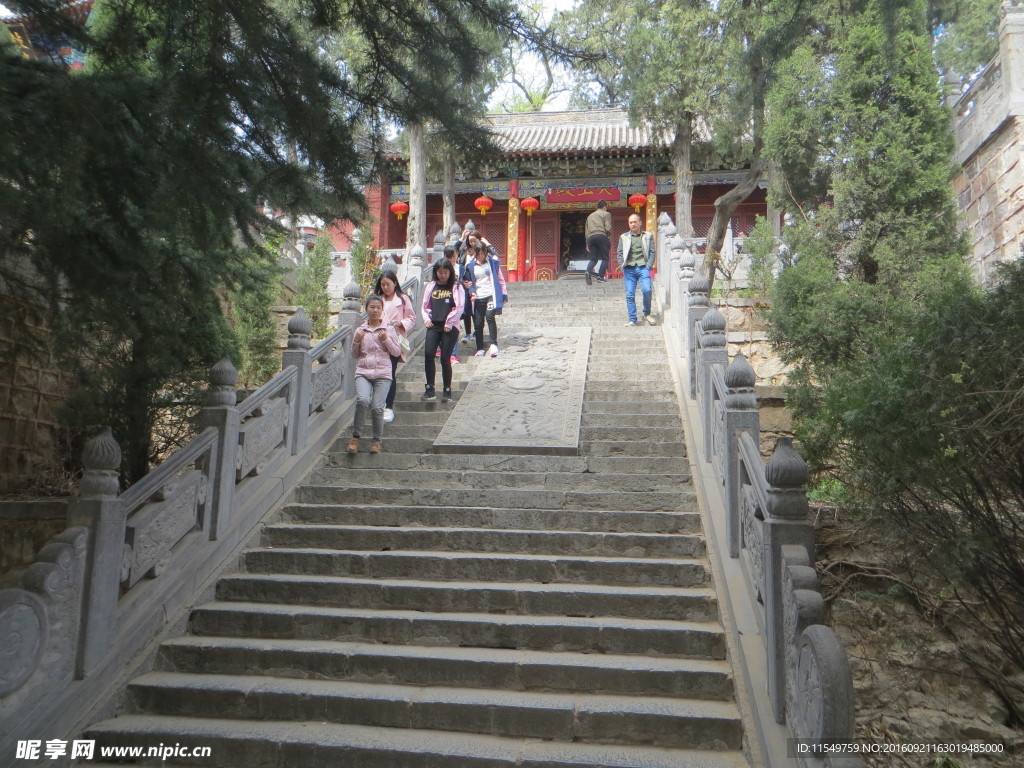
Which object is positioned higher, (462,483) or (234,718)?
(462,483)

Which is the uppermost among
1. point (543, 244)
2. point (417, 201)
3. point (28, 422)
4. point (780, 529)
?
point (417, 201)

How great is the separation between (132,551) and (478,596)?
1.96 m

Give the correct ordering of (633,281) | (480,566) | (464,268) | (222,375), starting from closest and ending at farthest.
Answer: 1. (480,566)
2. (222,375)
3. (464,268)
4. (633,281)

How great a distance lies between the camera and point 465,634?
434cm

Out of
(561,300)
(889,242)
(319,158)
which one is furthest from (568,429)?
(561,300)

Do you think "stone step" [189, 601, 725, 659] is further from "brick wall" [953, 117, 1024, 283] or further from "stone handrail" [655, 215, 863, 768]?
"brick wall" [953, 117, 1024, 283]

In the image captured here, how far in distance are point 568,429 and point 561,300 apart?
22.4 feet

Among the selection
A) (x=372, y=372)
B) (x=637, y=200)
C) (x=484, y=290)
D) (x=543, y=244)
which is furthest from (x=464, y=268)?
(x=543, y=244)

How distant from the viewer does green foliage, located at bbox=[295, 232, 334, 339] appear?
11945 millimetres

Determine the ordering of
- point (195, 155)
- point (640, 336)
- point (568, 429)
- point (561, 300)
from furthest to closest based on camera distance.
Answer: point (561, 300) < point (640, 336) < point (568, 429) < point (195, 155)

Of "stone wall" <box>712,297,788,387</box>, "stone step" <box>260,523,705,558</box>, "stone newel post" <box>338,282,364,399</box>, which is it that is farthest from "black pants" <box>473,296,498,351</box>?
"stone step" <box>260,523,705,558</box>

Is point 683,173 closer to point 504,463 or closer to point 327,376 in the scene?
point 327,376

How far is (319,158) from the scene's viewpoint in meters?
4.30

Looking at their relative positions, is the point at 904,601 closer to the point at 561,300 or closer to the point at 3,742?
the point at 3,742
